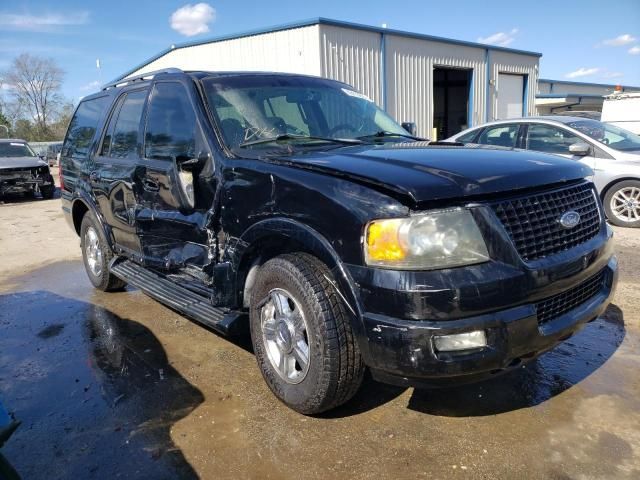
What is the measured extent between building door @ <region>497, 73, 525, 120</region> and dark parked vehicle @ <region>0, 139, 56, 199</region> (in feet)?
54.0

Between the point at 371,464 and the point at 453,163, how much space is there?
1542 millimetres

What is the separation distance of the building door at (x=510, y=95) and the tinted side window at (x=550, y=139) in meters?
13.3

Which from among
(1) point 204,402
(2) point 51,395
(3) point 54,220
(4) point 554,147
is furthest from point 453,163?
(3) point 54,220

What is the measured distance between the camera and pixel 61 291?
5.67 m

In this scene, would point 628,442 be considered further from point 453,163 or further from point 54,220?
point 54,220

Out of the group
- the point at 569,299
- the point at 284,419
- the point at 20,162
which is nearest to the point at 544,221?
the point at 569,299

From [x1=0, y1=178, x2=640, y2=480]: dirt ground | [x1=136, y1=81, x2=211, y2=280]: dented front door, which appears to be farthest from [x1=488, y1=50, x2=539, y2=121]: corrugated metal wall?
[x1=136, y1=81, x2=211, y2=280]: dented front door

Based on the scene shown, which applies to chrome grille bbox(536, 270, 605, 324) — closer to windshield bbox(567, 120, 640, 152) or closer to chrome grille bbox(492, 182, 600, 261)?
chrome grille bbox(492, 182, 600, 261)

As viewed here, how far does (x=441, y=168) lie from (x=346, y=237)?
1.93 feet

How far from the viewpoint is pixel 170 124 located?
3736 millimetres

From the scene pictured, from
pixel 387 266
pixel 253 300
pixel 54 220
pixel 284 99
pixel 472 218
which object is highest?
pixel 284 99

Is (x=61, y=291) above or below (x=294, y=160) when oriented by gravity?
below

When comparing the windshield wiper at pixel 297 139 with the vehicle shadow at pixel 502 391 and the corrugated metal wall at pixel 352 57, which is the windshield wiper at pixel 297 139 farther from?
the corrugated metal wall at pixel 352 57

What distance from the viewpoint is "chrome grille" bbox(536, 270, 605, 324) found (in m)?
2.43
